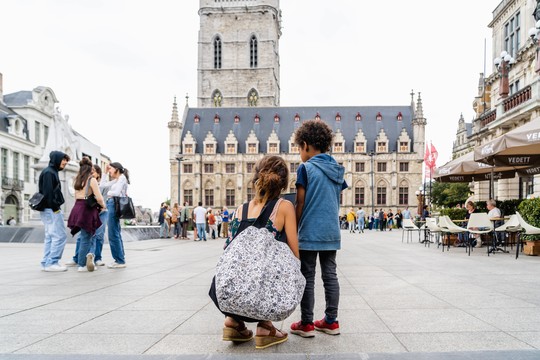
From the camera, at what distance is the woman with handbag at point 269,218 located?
358cm

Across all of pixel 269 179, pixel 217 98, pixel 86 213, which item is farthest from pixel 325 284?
pixel 217 98

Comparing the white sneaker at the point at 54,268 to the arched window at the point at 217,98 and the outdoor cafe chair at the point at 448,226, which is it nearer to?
the outdoor cafe chair at the point at 448,226

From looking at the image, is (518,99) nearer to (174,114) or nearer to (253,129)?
(253,129)

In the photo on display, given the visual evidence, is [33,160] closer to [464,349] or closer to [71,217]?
[71,217]

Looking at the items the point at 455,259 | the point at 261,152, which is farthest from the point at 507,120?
the point at 261,152

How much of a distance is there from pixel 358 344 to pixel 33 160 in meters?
48.1

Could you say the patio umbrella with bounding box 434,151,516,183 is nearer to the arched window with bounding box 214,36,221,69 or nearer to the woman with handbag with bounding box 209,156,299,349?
the woman with handbag with bounding box 209,156,299,349

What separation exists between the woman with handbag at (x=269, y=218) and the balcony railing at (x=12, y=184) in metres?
41.8

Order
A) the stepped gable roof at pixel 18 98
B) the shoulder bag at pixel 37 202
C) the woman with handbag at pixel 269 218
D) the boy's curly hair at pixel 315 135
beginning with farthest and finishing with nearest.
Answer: the stepped gable roof at pixel 18 98
the shoulder bag at pixel 37 202
the boy's curly hair at pixel 315 135
the woman with handbag at pixel 269 218

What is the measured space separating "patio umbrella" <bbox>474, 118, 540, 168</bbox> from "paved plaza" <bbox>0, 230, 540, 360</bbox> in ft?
10.4

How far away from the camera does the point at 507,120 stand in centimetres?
2214

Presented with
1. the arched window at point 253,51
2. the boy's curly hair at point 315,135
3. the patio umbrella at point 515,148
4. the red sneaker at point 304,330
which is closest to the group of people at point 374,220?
the patio umbrella at point 515,148

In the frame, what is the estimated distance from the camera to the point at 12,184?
1597 inches

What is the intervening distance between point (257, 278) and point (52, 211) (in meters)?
5.92
